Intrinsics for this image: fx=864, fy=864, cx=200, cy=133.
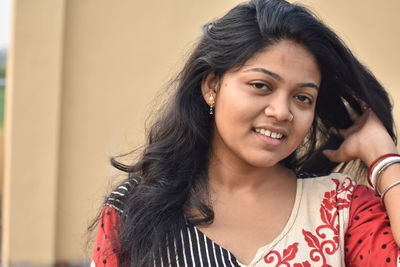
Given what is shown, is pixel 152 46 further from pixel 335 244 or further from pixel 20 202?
pixel 335 244

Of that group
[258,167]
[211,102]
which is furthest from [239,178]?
[211,102]

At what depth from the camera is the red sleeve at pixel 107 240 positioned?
270 cm

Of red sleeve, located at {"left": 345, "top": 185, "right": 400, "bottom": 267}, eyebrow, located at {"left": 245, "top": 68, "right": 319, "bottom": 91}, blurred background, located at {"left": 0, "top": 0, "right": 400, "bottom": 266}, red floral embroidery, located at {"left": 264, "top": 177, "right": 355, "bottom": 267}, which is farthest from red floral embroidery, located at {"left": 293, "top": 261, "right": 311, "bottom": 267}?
blurred background, located at {"left": 0, "top": 0, "right": 400, "bottom": 266}

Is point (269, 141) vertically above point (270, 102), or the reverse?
point (270, 102)

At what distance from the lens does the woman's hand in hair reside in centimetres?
287

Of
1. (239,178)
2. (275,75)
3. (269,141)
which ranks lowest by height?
(239,178)

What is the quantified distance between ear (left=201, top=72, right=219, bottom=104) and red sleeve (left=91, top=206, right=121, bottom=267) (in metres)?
0.49

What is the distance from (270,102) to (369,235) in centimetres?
52

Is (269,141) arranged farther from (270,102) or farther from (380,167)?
(380,167)

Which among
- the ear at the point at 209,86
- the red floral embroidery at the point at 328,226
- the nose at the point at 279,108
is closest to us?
the nose at the point at 279,108

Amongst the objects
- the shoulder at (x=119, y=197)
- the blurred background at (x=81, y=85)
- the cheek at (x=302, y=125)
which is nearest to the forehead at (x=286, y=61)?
the cheek at (x=302, y=125)

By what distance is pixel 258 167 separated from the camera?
9.54ft

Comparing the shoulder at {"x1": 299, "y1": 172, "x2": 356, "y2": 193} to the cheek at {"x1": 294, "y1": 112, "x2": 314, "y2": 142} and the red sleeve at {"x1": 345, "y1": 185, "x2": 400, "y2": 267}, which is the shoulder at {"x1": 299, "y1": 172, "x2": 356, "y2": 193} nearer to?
the red sleeve at {"x1": 345, "y1": 185, "x2": 400, "y2": 267}

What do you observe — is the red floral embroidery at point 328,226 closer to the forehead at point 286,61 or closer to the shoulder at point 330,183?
the shoulder at point 330,183
